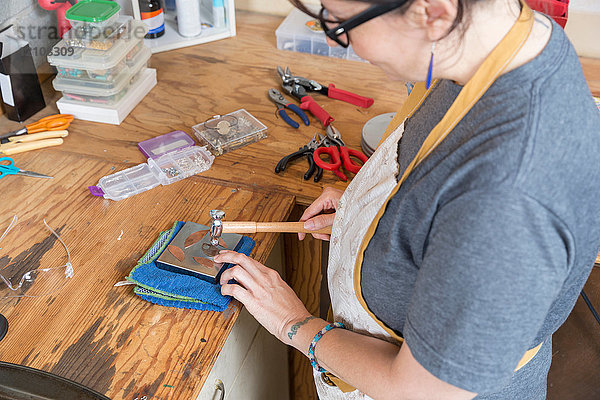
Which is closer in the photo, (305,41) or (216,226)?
(216,226)

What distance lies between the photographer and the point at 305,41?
1594 millimetres

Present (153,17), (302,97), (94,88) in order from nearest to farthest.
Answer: (94,88) < (302,97) < (153,17)

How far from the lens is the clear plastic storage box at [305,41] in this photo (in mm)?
1569

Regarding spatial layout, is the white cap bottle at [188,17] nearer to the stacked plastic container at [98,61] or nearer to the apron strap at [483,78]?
the stacked plastic container at [98,61]

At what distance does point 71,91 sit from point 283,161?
0.54 meters

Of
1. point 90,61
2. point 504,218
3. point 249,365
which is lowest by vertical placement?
point 249,365

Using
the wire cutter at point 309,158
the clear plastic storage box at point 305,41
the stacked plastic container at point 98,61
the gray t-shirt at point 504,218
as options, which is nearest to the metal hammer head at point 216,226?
the wire cutter at point 309,158

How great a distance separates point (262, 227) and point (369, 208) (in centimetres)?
26

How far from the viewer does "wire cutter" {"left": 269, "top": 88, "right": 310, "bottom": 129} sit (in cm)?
129

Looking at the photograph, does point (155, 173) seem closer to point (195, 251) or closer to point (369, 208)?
point (195, 251)

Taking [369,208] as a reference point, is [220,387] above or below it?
below

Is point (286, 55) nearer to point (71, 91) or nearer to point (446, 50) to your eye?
point (71, 91)

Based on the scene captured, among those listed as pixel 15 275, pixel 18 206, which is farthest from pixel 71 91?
pixel 15 275

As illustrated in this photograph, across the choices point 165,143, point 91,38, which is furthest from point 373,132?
point 91,38
